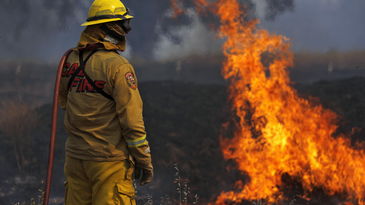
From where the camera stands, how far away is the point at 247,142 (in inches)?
501

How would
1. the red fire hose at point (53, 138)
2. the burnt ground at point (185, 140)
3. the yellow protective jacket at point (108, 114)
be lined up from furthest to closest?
the burnt ground at point (185, 140)
the red fire hose at point (53, 138)
the yellow protective jacket at point (108, 114)

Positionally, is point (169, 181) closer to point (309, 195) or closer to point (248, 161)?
point (248, 161)

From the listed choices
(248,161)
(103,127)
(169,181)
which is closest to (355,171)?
(248,161)

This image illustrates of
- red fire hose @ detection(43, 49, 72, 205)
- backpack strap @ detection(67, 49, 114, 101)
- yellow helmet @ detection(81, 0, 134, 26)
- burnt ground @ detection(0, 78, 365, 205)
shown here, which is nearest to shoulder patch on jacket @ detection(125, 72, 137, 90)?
backpack strap @ detection(67, 49, 114, 101)

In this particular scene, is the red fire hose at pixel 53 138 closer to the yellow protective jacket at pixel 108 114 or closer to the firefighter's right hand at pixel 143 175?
the yellow protective jacket at pixel 108 114

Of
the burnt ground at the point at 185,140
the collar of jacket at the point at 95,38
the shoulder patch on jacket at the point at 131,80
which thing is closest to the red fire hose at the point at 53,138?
the collar of jacket at the point at 95,38

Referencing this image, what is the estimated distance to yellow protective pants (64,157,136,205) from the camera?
288cm

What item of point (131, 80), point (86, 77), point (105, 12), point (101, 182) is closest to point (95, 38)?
point (105, 12)

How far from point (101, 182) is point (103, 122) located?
49 cm

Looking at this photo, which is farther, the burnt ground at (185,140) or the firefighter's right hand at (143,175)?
the burnt ground at (185,140)

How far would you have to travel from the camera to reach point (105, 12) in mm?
3088

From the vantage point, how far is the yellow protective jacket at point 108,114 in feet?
9.28

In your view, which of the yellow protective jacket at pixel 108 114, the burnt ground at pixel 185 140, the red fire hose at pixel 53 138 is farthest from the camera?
the burnt ground at pixel 185 140

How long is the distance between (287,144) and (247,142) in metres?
1.54
